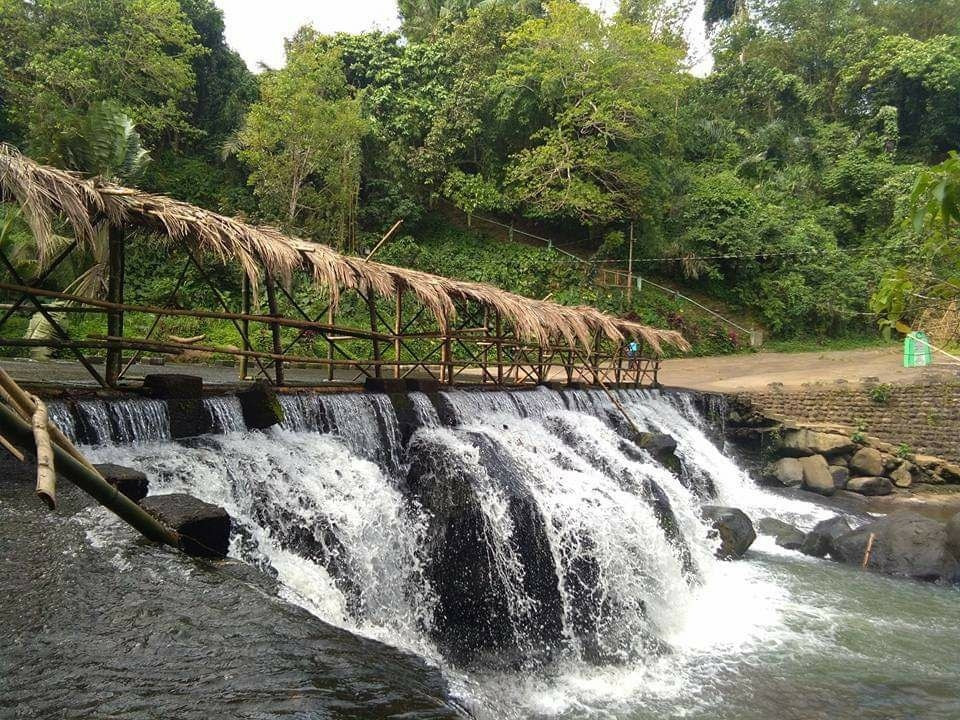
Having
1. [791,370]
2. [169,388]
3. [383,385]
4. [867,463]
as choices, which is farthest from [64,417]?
[791,370]

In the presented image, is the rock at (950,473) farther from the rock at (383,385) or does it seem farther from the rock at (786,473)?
the rock at (383,385)

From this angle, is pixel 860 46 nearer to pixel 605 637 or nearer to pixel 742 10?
pixel 742 10

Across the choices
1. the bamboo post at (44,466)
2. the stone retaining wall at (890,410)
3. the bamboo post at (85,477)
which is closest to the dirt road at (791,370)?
the stone retaining wall at (890,410)

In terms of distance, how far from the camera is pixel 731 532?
360 inches

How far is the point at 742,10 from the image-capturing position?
37.9 meters

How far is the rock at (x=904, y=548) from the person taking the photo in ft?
27.8

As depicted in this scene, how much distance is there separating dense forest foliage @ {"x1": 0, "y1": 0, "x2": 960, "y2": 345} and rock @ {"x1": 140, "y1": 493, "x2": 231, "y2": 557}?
1748cm

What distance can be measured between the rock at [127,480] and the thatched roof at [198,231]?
2.46 m

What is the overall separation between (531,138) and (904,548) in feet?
62.4

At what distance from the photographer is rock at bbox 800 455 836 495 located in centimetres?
1303

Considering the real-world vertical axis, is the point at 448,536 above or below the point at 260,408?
below

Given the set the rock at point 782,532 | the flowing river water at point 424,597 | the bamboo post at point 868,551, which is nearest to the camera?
the flowing river water at point 424,597

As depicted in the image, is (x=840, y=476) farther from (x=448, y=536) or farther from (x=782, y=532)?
(x=448, y=536)

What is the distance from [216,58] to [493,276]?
50.1 ft
